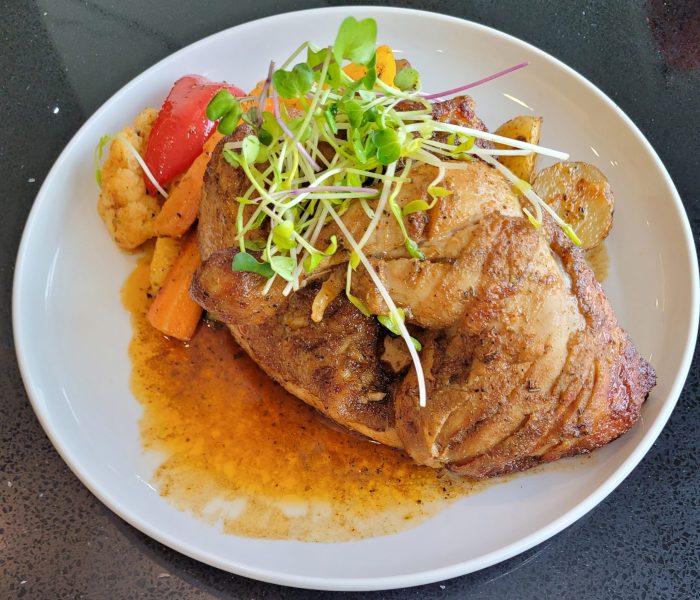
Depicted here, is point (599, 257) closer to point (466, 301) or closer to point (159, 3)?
point (466, 301)

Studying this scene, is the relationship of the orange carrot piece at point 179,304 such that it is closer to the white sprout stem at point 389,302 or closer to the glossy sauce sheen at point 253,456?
the glossy sauce sheen at point 253,456

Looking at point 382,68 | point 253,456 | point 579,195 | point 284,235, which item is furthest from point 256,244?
point 579,195

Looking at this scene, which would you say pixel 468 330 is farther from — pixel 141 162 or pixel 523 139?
pixel 141 162

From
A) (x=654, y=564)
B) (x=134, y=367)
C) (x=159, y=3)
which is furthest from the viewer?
(x=159, y=3)

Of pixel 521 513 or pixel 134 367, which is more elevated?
pixel 521 513

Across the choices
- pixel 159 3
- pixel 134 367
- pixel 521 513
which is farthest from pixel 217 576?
pixel 159 3

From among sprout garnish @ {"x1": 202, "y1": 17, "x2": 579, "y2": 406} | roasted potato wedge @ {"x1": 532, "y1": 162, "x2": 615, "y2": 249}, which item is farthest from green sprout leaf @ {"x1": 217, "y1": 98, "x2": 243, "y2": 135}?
roasted potato wedge @ {"x1": 532, "y1": 162, "x2": 615, "y2": 249}
